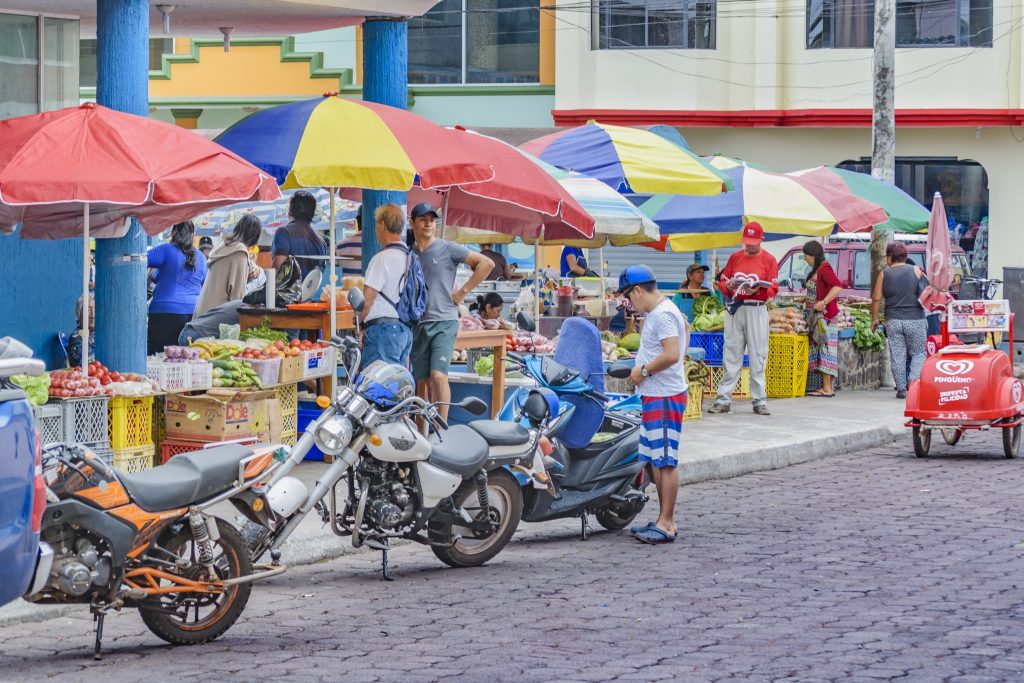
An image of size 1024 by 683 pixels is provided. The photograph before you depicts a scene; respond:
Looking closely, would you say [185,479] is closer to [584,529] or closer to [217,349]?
[584,529]

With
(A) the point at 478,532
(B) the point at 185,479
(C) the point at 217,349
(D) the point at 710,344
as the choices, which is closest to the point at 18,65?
(C) the point at 217,349

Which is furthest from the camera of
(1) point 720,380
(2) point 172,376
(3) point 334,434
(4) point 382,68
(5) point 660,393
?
(1) point 720,380

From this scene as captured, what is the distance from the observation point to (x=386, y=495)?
841cm

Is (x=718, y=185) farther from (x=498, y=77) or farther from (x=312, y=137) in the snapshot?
(x=498, y=77)

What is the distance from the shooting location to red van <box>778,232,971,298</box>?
23.2 m

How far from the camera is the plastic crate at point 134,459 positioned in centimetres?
1037

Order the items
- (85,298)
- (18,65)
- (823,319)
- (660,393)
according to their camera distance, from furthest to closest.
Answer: (823,319)
(18,65)
(85,298)
(660,393)

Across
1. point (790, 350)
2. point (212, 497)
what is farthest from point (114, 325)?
Result: point (790, 350)

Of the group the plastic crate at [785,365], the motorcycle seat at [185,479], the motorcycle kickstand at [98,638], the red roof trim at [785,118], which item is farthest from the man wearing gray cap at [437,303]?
the red roof trim at [785,118]

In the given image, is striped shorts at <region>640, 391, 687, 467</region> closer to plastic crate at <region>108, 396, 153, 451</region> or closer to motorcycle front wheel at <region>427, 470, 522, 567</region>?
motorcycle front wheel at <region>427, 470, 522, 567</region>

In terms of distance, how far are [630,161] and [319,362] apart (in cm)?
526

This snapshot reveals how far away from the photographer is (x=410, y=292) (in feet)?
37.5

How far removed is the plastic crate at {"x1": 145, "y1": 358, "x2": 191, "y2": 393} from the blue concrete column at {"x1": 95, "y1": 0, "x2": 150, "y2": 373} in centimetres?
16

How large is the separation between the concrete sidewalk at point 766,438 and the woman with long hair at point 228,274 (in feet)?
7.21
